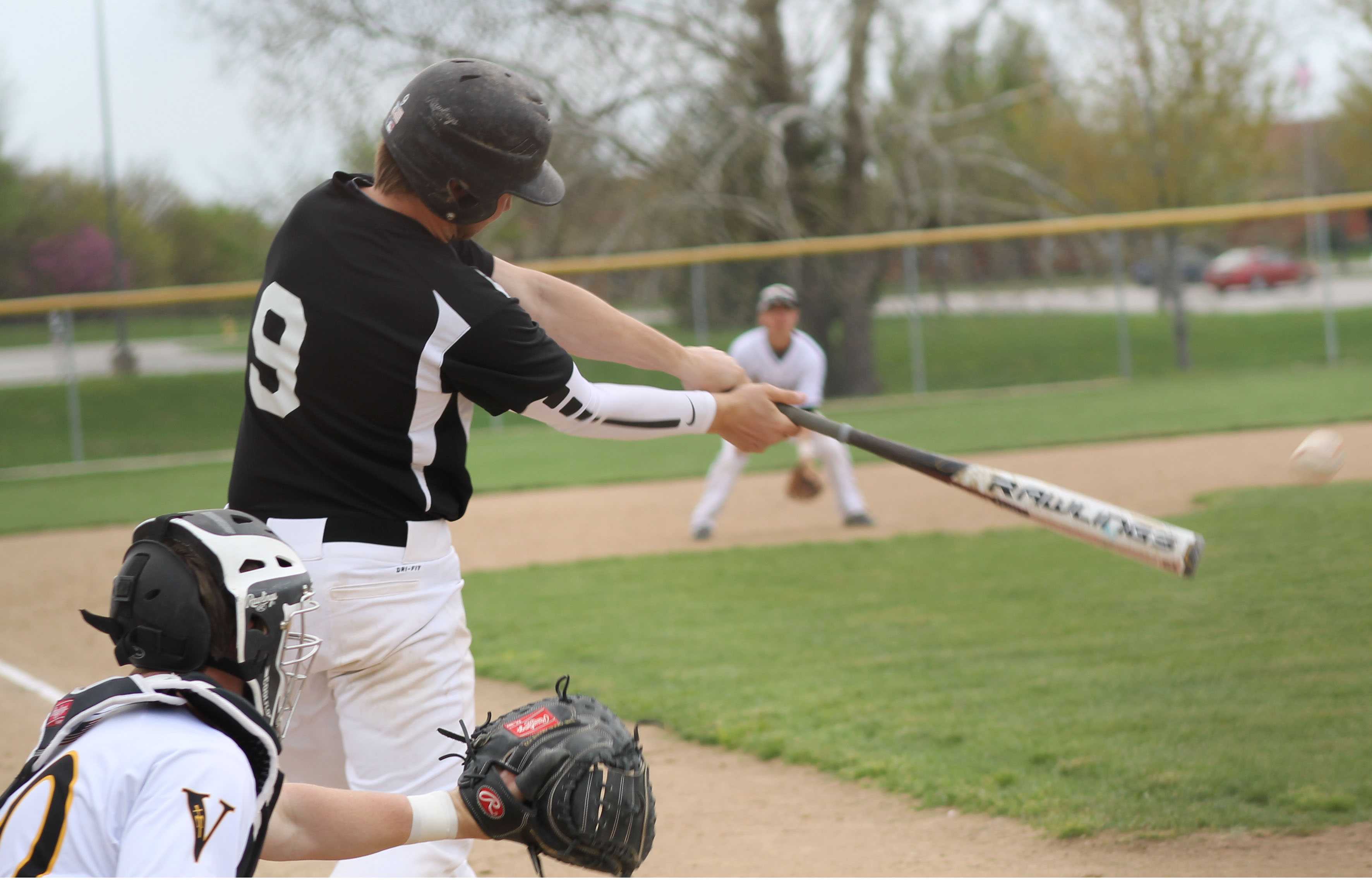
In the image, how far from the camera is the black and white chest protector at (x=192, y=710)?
5.91 feet

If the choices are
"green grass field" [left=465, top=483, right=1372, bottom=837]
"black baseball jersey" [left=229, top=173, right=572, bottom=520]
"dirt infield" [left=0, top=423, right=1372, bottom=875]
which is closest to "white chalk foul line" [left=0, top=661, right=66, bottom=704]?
"dirt infield" [left=0, top=423, right=1372, bottom=875]

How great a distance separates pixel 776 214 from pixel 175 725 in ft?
70.7

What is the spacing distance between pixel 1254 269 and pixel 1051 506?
24.9m

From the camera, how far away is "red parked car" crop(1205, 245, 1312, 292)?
24516mm

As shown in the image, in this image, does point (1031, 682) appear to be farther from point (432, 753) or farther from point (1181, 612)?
point (432, 753)

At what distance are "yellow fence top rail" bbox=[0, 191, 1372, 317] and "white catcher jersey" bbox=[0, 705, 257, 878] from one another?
16.3 meters

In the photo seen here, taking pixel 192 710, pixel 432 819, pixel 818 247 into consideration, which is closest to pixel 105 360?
pixel 818 247

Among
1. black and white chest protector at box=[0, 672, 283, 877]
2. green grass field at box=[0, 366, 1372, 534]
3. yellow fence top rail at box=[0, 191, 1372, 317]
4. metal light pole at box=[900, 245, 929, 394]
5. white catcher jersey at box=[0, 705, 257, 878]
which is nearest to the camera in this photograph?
white catcher jersey at box=[0, 705, 257, 878]

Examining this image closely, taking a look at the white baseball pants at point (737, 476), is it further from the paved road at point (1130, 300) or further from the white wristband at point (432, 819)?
the paved road at point (1130, 300)

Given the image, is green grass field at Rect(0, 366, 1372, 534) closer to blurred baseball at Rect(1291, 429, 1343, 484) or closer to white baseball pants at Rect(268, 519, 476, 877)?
blurred baseball at Rect(1291, 429, 1343, 484)

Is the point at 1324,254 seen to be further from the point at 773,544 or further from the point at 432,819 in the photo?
the point at 432,819

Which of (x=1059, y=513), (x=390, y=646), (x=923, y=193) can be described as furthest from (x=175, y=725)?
(x=923, y=193)

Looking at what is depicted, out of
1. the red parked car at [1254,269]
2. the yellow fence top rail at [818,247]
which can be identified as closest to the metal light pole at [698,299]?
the yellow fence top rail at [818,247]

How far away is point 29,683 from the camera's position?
6.45m
